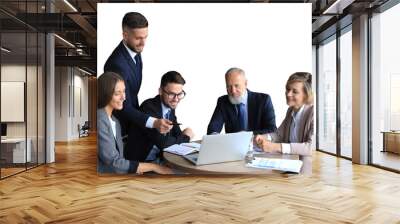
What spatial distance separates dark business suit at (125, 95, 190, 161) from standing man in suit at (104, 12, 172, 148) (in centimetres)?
7

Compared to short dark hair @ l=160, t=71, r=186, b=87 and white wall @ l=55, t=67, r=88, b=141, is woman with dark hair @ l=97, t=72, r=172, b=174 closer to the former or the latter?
short dark hair @ l=160, t=71, r=186, b=87

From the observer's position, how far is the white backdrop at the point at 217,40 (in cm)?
598

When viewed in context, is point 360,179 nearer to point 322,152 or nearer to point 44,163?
point 322,152

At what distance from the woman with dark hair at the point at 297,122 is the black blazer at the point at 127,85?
1.77 metres

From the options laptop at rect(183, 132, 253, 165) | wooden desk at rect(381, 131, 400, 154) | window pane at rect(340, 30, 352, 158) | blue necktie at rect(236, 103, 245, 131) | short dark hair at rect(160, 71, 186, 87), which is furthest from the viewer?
window pane at rect(340, 30, 352, 158)

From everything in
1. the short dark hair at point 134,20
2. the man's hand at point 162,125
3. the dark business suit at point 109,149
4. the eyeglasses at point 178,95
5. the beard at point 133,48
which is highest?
the short dark hair at point 134,20

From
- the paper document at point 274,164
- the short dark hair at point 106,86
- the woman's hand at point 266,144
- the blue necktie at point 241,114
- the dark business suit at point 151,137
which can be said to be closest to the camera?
the paper document at point 274,164

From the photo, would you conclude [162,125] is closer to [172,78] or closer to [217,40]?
[172,78]

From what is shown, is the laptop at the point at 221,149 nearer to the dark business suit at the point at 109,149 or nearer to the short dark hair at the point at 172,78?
the short dark hair at the point at 172,78

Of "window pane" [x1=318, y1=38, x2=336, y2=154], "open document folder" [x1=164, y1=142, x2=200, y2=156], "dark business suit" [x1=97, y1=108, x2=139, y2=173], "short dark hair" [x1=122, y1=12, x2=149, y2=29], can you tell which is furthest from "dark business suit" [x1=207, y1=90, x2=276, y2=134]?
"window pane" [x1=318, y1=38, x2=336, y2=154]

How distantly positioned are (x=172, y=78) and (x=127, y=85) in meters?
0.67

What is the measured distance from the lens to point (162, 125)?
19.0 feet

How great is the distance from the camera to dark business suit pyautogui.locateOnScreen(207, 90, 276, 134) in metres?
5.73

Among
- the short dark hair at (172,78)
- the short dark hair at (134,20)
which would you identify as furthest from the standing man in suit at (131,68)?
the short dark hair at (172,78)
